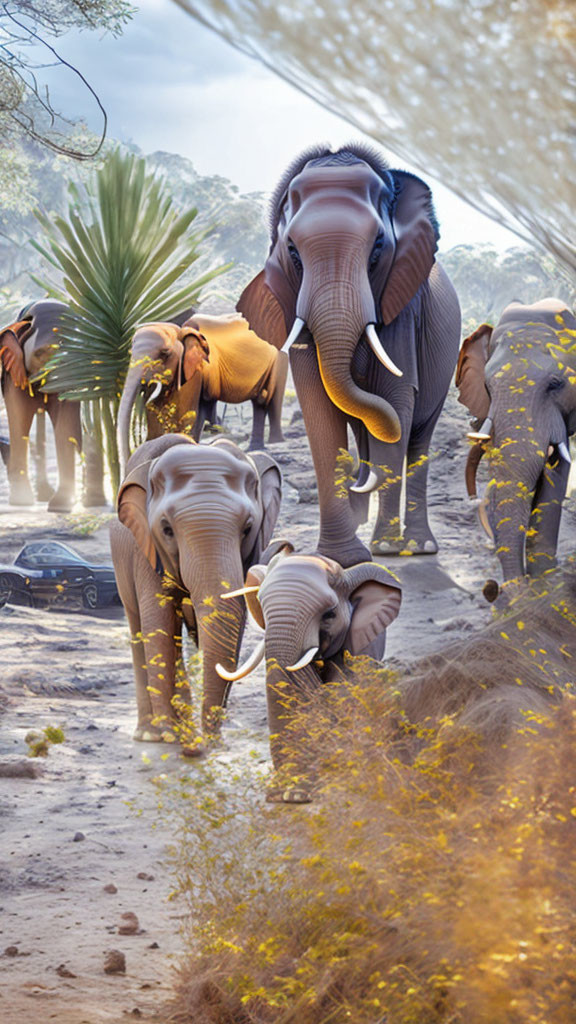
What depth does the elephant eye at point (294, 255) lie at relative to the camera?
6.40 m

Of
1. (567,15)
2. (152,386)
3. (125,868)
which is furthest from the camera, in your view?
(152,386)

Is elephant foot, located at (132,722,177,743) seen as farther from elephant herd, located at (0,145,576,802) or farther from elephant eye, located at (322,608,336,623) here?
elephant eye, located at (322,608,336,623)

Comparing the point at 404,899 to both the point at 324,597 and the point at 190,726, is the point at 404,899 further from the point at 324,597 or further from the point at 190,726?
the point at 190,726

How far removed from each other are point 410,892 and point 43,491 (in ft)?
34.0

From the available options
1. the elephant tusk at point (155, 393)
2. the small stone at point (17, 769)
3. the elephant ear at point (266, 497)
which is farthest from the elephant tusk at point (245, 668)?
the elephant tusk at point (155, 393)

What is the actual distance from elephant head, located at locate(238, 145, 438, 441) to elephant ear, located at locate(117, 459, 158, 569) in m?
1.29

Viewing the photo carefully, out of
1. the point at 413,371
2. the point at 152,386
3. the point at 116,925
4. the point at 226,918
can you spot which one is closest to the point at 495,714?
the point at 226,918

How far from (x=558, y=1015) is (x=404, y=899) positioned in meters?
0.44

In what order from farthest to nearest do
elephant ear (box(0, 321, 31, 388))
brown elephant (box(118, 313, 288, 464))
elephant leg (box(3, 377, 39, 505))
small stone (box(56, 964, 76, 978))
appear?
elephant leg (box(3, 377, 39, 505)), elephant ear (box(0, 321, 31, 388)), brown elephant (box(118, 313, 288, 464)), small stone (box(56, 964, 76, 978))

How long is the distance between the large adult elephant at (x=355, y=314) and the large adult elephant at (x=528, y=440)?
0.58 metres

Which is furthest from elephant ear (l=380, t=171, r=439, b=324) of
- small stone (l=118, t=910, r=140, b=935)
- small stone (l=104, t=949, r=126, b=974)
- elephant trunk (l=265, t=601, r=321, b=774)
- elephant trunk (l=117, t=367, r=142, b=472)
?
small stone (l=104, t=949, r=126, b=974)

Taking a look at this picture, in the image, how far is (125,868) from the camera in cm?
404

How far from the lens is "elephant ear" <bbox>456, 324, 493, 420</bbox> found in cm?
714

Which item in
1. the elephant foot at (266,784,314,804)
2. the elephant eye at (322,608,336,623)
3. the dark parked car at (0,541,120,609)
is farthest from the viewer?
the dark parked car at (0,541,120,609)
